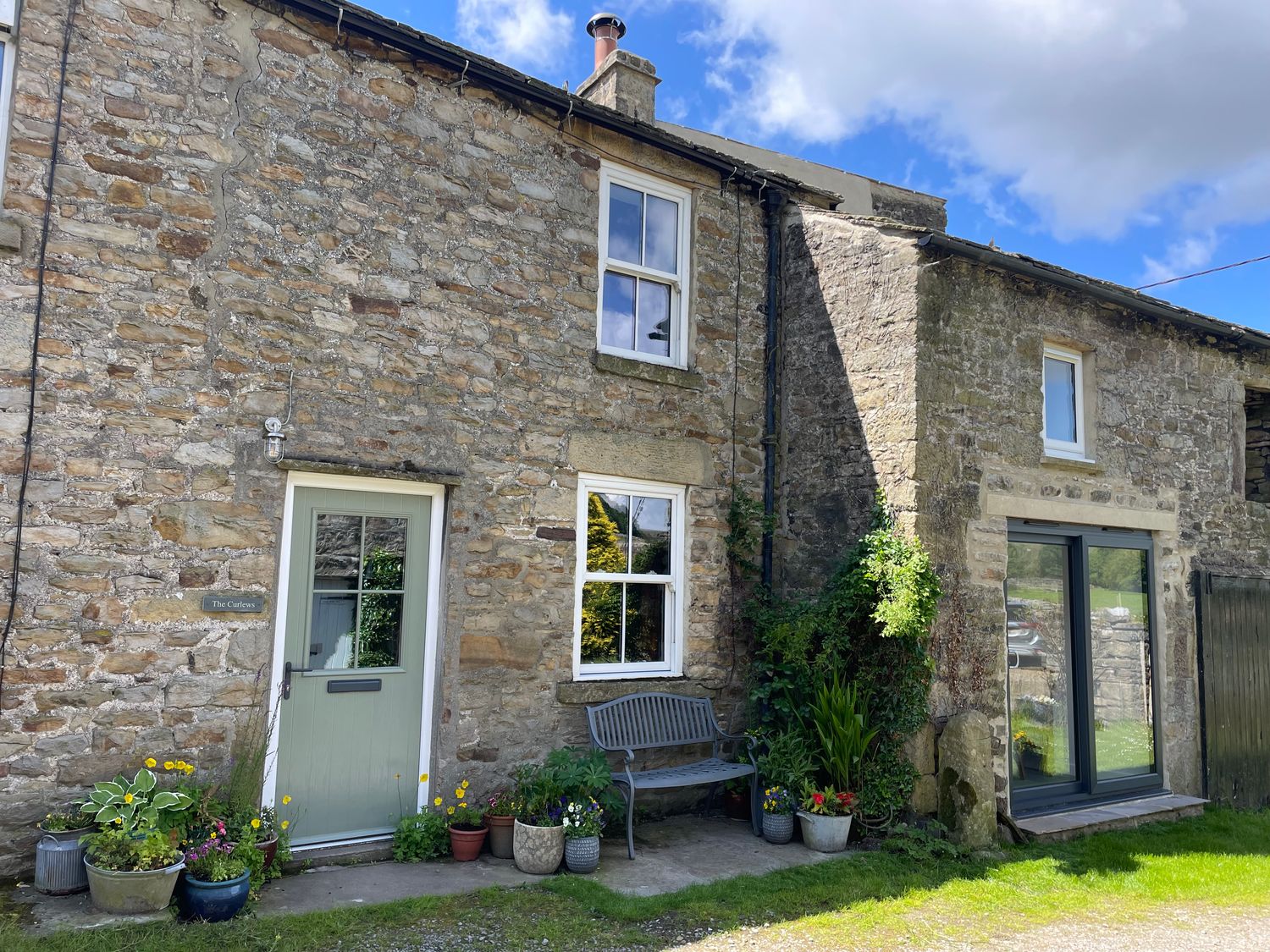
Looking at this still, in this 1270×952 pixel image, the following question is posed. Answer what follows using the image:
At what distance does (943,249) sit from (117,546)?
6.09m

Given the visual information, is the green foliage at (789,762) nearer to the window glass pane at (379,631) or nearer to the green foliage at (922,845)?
the green foliage at (922,845)

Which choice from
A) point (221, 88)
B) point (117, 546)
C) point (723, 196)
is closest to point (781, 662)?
point (723, 196)

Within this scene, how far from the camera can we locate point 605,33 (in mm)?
9953

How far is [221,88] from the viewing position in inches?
227

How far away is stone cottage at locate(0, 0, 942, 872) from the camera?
518 centimetres

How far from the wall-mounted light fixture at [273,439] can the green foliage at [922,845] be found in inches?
192

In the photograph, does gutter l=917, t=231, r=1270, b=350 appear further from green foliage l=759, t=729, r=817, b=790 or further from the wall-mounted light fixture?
the wall-mounted light fixture

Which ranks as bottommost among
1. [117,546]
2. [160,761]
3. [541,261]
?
[160,761]

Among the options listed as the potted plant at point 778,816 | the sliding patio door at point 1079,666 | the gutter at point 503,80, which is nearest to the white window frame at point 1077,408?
the sliding patio door at point 1079,666

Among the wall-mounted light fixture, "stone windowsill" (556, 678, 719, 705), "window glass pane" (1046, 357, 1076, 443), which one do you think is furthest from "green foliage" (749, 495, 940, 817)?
the wall-mounted light fixture

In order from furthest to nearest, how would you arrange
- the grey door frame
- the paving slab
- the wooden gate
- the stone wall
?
1. the wooden gate
2. the grey door frame
3. the stone wall
4. the paving slab

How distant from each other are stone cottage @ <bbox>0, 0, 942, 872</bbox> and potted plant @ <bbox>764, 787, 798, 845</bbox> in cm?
100

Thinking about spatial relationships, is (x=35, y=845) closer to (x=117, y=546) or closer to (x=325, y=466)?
(x=117, y=546)

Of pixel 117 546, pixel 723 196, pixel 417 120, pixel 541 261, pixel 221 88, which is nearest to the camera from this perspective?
pixel 117 546
